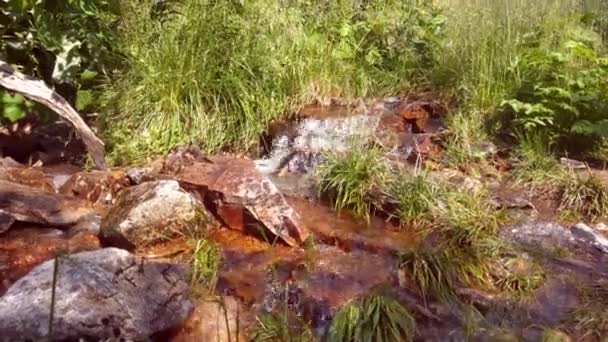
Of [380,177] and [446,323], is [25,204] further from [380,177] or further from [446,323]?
[446,323]

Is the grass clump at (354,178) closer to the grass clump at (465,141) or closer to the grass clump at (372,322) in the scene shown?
the grass clump at (465,141)

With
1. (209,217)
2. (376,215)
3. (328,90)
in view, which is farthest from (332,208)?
(328,90)

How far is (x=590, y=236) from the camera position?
433 cm

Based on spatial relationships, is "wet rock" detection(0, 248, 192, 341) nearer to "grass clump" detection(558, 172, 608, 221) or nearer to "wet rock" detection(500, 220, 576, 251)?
"wet rock" detection(500, 220, 576, 251)

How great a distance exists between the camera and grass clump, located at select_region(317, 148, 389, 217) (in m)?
4.82

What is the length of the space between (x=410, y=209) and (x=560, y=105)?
5.09ft

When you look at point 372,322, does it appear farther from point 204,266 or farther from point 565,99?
point 565,99

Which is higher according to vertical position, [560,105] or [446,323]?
[560,105]

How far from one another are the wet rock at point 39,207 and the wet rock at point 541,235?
2768 mm

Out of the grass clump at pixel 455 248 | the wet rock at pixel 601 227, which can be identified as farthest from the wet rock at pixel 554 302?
the wet rock at pixel 601 227

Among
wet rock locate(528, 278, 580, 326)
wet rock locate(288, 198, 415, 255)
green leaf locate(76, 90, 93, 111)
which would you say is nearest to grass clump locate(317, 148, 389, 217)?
wet rock locate(288, 198, 415, 255)

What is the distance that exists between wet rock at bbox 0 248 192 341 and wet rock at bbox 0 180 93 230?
115cm

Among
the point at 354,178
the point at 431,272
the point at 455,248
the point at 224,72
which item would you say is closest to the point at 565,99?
the point at 354,178

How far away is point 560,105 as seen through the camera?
5.18 meters
